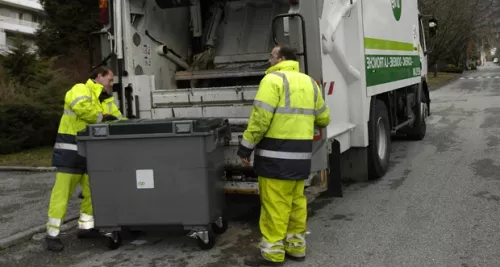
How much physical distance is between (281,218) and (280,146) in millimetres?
556

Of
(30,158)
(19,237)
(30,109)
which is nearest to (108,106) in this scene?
(19,237)

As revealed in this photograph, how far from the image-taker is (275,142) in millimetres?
4156

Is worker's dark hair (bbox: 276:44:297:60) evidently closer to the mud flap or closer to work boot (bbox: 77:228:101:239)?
the mud flap

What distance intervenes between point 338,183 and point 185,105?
1.78 m

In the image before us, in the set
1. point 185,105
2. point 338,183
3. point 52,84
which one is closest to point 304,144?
point 338,183

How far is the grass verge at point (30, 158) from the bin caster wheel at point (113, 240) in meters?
5.08

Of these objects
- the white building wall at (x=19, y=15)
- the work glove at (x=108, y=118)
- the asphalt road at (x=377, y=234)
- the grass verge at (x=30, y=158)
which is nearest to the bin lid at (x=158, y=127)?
the work glove at (x=108, y=118)

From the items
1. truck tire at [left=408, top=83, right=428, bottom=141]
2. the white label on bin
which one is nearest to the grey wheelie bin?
the white label on bin

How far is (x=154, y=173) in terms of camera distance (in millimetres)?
4395

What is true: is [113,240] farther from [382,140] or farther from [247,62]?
[382,140]

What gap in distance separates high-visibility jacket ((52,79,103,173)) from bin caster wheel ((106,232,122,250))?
2.28 feet

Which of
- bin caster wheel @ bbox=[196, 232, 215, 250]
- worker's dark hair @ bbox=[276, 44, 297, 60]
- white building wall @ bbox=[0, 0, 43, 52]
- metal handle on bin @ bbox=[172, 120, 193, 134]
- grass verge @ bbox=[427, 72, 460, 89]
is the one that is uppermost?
white building wall @ bbox=[0, 0, 43, 52]

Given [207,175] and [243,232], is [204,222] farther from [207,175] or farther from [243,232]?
[243,232]

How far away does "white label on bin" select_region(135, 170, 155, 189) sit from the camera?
4398 mm
